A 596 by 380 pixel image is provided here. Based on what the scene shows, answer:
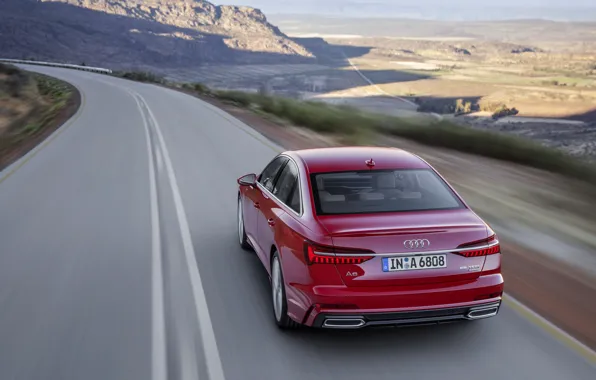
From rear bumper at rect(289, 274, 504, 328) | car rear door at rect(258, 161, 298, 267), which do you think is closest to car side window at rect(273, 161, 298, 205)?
car rear door at rect(258, 161, 298, 267)

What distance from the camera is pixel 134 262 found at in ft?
26.7

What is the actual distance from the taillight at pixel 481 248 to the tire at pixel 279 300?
1.43 metres

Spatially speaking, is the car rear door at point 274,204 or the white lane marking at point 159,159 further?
the white lane marking at point 159,159

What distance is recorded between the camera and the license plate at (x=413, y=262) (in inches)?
208

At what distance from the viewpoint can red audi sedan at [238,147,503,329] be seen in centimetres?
529

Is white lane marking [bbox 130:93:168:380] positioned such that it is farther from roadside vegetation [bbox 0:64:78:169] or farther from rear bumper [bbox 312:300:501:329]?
roadside vegetation [bbox 0:64:78:169]

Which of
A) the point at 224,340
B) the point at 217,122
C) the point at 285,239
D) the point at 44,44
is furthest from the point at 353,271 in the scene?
the point at 44,44

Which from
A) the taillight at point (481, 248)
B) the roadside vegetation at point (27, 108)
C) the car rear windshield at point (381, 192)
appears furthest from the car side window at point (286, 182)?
the roadside vegetation at point (27, 108)

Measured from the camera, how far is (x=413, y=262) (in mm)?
5309

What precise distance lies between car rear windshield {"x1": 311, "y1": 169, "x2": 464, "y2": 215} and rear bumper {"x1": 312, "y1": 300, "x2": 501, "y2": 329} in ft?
2.77

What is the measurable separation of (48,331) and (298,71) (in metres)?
171

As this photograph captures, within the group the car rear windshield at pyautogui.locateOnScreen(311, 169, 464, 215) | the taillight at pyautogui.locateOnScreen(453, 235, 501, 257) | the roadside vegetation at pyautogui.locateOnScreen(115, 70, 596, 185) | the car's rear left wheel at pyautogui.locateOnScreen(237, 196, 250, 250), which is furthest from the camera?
the roadside vegetation at pyautogui.locateOnScreen(115, 70, 596, 185)

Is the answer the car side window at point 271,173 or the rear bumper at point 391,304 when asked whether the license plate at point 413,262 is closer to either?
the rear bumper at point 391,304

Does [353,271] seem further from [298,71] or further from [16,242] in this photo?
[298,71]
